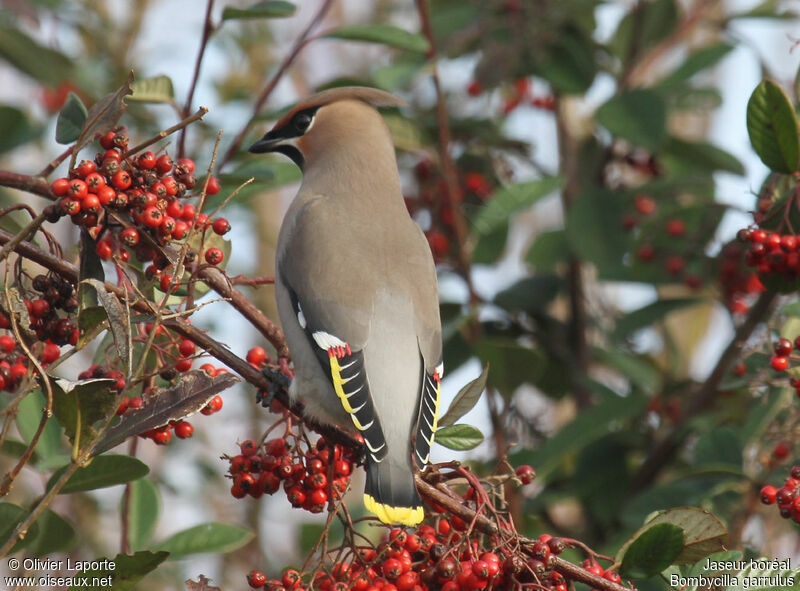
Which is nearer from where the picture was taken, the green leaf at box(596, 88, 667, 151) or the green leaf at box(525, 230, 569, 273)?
the green leaf at box(596, 88, 667, 151)

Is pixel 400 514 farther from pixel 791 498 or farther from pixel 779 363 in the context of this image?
pixel 779 363

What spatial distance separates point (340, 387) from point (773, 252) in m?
1.03

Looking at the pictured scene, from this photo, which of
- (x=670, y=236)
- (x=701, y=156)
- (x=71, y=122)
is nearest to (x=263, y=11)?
(x=71, y=122)

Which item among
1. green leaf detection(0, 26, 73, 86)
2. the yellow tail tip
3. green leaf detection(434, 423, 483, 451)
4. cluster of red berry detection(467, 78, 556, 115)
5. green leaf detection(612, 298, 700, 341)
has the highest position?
cluster of red berry detection(467, 78, 556, 115)

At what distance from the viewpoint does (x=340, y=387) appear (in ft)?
7.59

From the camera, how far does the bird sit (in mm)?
2229

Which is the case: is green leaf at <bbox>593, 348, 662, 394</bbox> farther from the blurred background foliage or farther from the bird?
the bird

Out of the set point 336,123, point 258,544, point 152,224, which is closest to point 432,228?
point 336,123

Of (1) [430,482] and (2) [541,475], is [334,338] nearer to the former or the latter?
(1) [430,482]

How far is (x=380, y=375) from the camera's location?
7.79ft

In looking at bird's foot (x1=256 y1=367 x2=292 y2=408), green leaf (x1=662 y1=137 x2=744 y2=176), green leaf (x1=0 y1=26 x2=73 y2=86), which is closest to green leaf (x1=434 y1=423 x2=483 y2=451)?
bird's foot (x1=256 y1=367 x2=292 y2=408)

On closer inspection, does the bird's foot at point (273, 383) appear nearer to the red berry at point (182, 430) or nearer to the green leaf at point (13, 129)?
the red berry at point (182, 430)

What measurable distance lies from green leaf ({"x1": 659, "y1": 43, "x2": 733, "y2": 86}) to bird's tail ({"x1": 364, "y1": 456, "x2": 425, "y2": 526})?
2013mm

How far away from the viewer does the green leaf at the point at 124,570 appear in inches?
70.3
